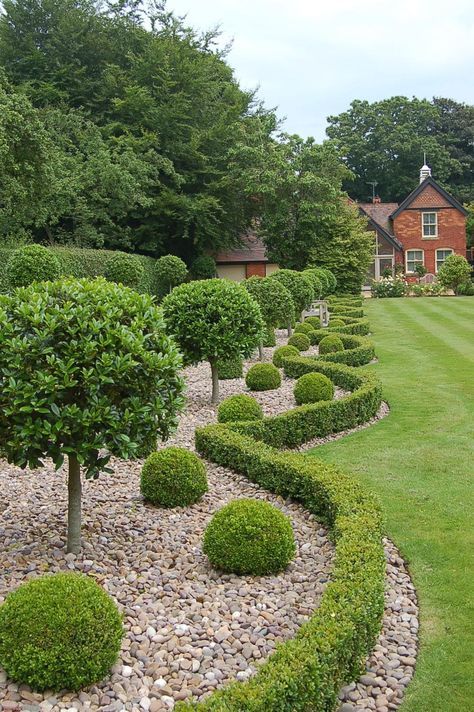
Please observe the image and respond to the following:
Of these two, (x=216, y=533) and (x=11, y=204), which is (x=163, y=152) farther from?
(x=216, y=533)

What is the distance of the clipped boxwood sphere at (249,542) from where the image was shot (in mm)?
5129

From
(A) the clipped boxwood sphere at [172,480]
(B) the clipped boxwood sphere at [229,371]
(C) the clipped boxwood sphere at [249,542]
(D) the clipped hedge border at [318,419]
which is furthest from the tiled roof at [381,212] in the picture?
(C) the clipped boxwood sphere at [249,542]

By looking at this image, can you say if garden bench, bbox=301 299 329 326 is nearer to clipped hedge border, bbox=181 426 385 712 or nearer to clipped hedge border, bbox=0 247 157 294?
clipped hedge border, bbox=0 247 157 294

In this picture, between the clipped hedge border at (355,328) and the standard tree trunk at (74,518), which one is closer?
the standard tree trunk at (74,518)

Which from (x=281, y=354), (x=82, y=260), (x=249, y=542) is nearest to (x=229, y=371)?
(x=281, y=354)

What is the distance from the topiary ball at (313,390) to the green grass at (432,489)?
3.44ft

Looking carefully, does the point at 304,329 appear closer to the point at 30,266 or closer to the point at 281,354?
the point at 281,354

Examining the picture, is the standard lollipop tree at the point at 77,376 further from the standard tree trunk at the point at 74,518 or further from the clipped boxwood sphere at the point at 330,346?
the clipped boxwood sphere at the point at 330,346

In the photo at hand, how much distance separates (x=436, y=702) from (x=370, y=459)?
4.69 meters

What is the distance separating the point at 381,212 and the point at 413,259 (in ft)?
16.6

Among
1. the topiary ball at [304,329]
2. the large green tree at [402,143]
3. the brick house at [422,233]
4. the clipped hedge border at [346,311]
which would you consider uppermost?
the large green tree at [402,143]

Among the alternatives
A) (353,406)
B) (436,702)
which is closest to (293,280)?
(353,406)

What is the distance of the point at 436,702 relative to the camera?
151 inches

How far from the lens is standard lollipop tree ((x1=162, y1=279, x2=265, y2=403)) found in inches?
407
